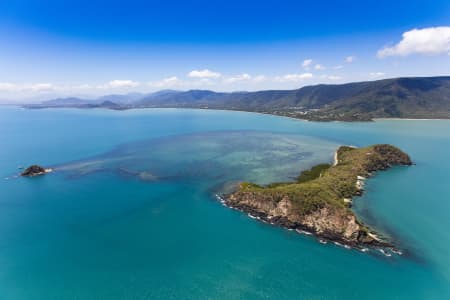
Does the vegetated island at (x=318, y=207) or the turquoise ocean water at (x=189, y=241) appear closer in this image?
the turquoise ocean water at (x=189, y=241)

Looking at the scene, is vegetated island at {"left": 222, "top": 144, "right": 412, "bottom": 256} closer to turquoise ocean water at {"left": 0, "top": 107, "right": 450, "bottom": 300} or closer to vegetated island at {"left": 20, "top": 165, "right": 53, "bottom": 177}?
turquoise ocean water at {"left": 0, "top": 107, "right": 450, "bottom": 300}

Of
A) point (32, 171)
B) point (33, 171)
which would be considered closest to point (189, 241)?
point (33, 171)

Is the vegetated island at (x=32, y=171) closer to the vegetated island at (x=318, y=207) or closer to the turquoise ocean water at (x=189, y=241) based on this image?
the turquoise ocean water at (x=189, y=241)

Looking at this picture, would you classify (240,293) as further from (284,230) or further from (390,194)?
(390,194)

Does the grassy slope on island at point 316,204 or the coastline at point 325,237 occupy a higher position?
the grassy slope on island at point 316,204

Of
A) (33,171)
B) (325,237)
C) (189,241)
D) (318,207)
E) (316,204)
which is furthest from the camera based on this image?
(33,171)

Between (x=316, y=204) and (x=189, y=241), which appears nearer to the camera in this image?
(x=189, y=241)

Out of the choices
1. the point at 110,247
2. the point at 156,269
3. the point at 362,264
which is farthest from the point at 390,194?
the point at 110,247

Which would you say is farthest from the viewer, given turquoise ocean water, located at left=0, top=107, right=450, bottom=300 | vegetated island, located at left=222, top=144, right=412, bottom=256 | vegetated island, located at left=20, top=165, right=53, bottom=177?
vegetated island, located at left=20, top=165, right=53, bottom=177

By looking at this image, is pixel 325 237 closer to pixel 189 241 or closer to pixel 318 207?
pixel 318 207

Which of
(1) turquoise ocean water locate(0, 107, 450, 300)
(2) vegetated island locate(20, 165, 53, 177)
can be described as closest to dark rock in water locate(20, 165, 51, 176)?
(2) vegetated island locate(20, 165, 53, 177)

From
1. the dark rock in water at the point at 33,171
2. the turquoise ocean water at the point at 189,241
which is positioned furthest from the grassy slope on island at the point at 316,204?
the dark rock in water at the point at 33,171
